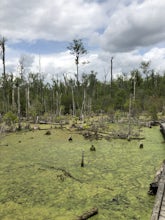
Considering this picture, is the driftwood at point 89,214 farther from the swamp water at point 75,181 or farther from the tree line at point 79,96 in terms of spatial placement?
the tree line at point 79,96

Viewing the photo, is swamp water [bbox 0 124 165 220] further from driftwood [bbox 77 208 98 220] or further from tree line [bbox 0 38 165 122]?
tree line [bbox 0 38 165 122]

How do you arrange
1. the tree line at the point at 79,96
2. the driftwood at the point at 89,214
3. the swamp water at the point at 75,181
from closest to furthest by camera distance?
1. the driftwood at the point at 89,214
2. the swamp water at the point at 75,181
3. the tree line at the point at 79,96

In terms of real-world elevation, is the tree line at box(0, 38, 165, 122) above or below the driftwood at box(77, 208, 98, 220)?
above

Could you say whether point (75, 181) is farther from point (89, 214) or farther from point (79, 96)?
point (79, 96)

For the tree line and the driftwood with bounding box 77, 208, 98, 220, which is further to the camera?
the tree line

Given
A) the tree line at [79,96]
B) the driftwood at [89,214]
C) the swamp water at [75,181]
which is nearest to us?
the driftwood at [89,214]

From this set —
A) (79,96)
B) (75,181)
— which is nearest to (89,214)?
(75,181)

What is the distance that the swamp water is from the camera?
18.6ft

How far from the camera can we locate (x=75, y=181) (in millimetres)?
7508

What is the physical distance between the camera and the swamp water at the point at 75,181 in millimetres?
5680

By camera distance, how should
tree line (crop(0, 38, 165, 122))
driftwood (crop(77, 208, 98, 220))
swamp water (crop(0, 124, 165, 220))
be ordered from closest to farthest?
1. driftwood (crop(77, 208, 98, 220))
2. swamp water (crop(0, 124, 165, 220))
3. tree line (crop(0, 38, 165, 122))

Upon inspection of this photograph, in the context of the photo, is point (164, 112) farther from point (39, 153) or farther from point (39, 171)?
point (39, 171)

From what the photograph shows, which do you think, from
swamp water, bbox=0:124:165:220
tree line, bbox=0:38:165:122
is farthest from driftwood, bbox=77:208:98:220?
tree line, bbox=0:38:165:122

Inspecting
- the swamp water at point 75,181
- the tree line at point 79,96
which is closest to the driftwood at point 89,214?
the swamp water at point 75,181
